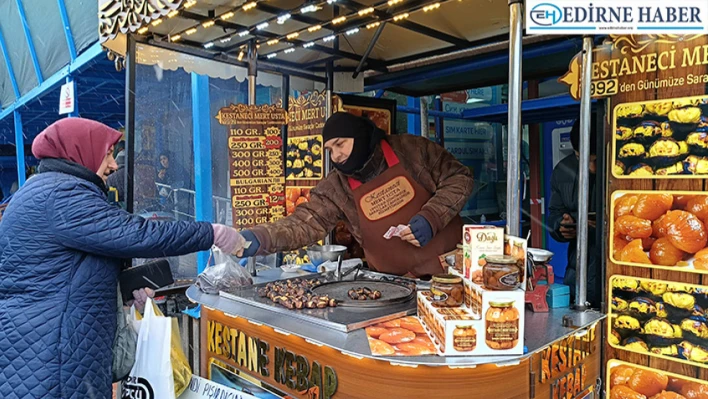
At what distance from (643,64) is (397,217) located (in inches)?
65.0

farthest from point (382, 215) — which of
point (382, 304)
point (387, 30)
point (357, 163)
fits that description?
point (387, 30)

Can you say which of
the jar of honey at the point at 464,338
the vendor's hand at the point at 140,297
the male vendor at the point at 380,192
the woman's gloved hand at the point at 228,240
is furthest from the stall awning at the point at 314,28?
the jar of honey at the point at 464,338

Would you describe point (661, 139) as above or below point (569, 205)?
above

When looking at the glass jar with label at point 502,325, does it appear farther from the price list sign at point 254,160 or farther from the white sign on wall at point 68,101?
the white sign on wall at point 68,101

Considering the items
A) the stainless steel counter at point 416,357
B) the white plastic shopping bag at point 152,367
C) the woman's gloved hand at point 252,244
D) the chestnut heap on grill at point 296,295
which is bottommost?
the white plastic shopping bag at point 152,367

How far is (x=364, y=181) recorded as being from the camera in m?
3.36

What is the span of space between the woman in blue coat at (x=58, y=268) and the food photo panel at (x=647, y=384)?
2.09 metres

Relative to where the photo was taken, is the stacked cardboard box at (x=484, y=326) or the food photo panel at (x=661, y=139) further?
the food photo panel at (x=661, y=139)

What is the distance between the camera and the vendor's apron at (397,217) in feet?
10.9

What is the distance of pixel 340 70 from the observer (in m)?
4.64

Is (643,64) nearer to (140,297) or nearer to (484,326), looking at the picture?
(484,326)

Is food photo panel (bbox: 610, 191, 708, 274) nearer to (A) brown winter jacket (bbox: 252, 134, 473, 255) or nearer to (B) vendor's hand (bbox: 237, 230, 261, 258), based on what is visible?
(A) brown winter jacket (bbox: 252, 134, 473, 255)

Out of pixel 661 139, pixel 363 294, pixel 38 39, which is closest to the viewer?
pixel 661 139

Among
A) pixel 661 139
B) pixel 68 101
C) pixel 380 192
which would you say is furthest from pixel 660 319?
pixel 68 101
